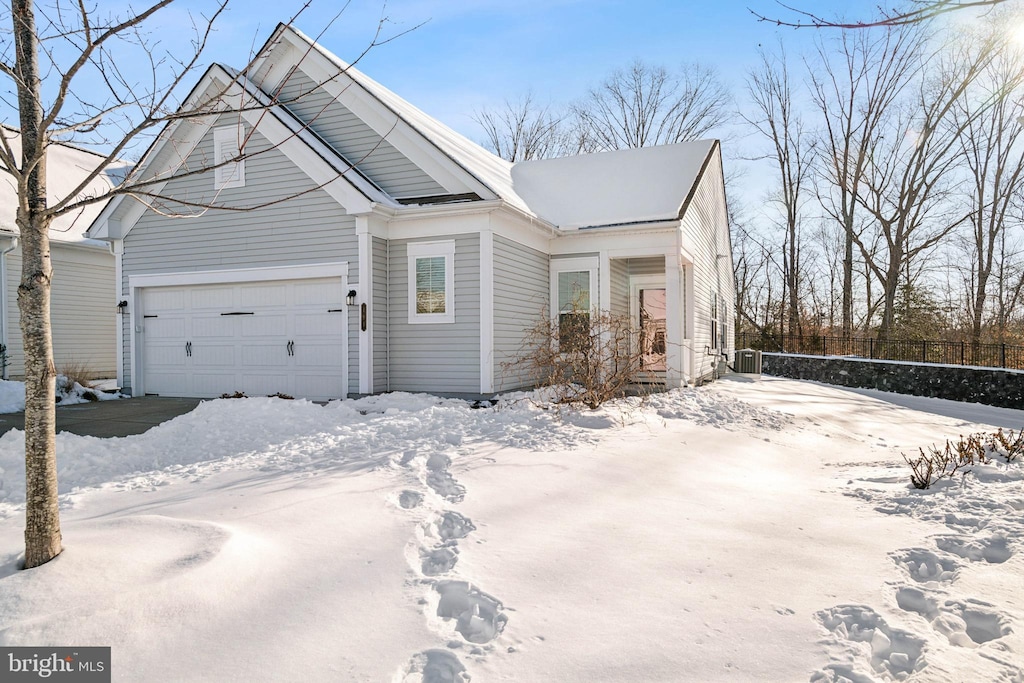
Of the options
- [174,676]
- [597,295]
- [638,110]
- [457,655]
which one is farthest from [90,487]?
[638,110]

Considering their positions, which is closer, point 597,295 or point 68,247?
point 597,295

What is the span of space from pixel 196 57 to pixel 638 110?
30.8 meters

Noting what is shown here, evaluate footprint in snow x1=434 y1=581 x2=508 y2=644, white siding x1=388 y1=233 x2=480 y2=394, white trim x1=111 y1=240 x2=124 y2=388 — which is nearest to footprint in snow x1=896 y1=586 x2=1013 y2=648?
footprint in snow x1=434 y1=581 x2=508 y2=644

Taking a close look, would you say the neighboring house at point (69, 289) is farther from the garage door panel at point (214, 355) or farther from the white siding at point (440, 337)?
the white siding at point (440, 337)

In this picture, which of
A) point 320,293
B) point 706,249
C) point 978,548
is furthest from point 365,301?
point 706,249

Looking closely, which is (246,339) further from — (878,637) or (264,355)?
(878,637)

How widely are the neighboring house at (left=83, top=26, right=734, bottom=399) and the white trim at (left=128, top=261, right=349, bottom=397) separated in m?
0.03

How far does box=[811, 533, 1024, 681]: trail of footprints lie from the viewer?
262 cm

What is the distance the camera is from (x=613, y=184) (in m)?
15.1

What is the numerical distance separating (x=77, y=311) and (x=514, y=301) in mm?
11771

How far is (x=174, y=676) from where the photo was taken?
8.14 ft

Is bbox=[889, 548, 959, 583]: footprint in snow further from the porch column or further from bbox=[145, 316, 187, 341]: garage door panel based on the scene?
bbox=[145, 316, 187, 341]: garage door panel

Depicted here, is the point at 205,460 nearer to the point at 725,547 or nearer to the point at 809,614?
the point at 725,547

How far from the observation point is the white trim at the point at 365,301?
10.7 metres
